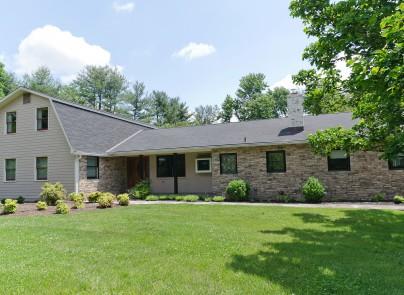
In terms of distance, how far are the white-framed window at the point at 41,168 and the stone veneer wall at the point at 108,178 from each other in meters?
2.52

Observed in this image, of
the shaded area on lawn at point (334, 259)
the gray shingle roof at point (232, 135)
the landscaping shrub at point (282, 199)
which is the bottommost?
the shaded area on lawn at point (334, 259)

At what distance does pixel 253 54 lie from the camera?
15.7 metres

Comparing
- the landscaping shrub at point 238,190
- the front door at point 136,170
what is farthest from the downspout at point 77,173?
the landscaping shrub at point 238,190

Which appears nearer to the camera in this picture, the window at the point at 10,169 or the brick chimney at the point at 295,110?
the brick chimney at the point at 295,110

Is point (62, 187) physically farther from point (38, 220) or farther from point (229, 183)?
point (229, 183)

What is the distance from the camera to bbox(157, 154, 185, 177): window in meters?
19.0

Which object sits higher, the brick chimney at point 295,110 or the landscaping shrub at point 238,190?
the brick chimney at point 295,110

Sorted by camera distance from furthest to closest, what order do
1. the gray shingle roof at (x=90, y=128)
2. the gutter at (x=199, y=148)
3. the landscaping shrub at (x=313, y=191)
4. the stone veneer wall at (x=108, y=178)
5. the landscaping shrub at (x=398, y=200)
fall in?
1. the gray shingle roof at (x=90, y=128)
2. the stone veneer wall at (x=108, y=178)
3. the gutter at (x=199, y=148)
4. the landscaping shrub at (x=313, y=191)
5. the landscaping shrub at (x=398, y=200)

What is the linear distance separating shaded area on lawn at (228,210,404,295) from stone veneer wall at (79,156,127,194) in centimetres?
1176

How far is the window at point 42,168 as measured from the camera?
56.9 feet

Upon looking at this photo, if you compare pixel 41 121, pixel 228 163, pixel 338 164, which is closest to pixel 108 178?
pixel 41 121

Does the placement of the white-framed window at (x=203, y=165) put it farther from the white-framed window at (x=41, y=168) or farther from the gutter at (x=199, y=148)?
the white-framed window at (x=41, y=168)

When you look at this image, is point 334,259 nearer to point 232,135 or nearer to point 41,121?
point 232,135

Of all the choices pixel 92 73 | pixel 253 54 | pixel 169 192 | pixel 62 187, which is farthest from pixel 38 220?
pixel 92 73
